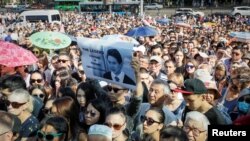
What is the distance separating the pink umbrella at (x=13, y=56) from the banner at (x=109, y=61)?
1.06 metres

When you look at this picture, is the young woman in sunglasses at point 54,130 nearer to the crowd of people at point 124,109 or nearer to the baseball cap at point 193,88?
the crowd of people at point 124,109

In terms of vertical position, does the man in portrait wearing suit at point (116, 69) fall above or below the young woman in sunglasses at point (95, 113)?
above

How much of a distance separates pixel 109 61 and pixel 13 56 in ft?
5.68

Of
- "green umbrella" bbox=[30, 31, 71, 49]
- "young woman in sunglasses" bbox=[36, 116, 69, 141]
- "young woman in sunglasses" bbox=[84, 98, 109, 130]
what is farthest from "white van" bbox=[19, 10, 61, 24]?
"young woman in sunglasses" bbox=[36, 116, 69, 141]

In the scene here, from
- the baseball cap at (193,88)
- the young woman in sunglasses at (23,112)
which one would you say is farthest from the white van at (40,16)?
the baseball cap at (193,88)

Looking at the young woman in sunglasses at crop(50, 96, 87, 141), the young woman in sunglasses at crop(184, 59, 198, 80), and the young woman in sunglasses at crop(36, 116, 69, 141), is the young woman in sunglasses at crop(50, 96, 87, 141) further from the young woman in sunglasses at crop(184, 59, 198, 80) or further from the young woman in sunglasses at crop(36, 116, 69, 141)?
the young woman in sunglasses at crop(184, 59, 198, 80)

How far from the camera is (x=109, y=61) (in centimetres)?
561

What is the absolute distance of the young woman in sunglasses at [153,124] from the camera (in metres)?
4.40

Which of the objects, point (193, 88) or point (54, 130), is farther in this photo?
point (193, 88)

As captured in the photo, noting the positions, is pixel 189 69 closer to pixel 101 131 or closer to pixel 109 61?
pixel 109 61

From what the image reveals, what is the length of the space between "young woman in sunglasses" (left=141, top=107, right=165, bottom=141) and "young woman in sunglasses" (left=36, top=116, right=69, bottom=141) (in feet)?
2.41

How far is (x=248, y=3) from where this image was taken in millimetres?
56781

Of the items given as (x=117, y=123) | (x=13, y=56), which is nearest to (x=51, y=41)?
(x=13, y=56)

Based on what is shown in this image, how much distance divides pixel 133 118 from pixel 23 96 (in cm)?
117
